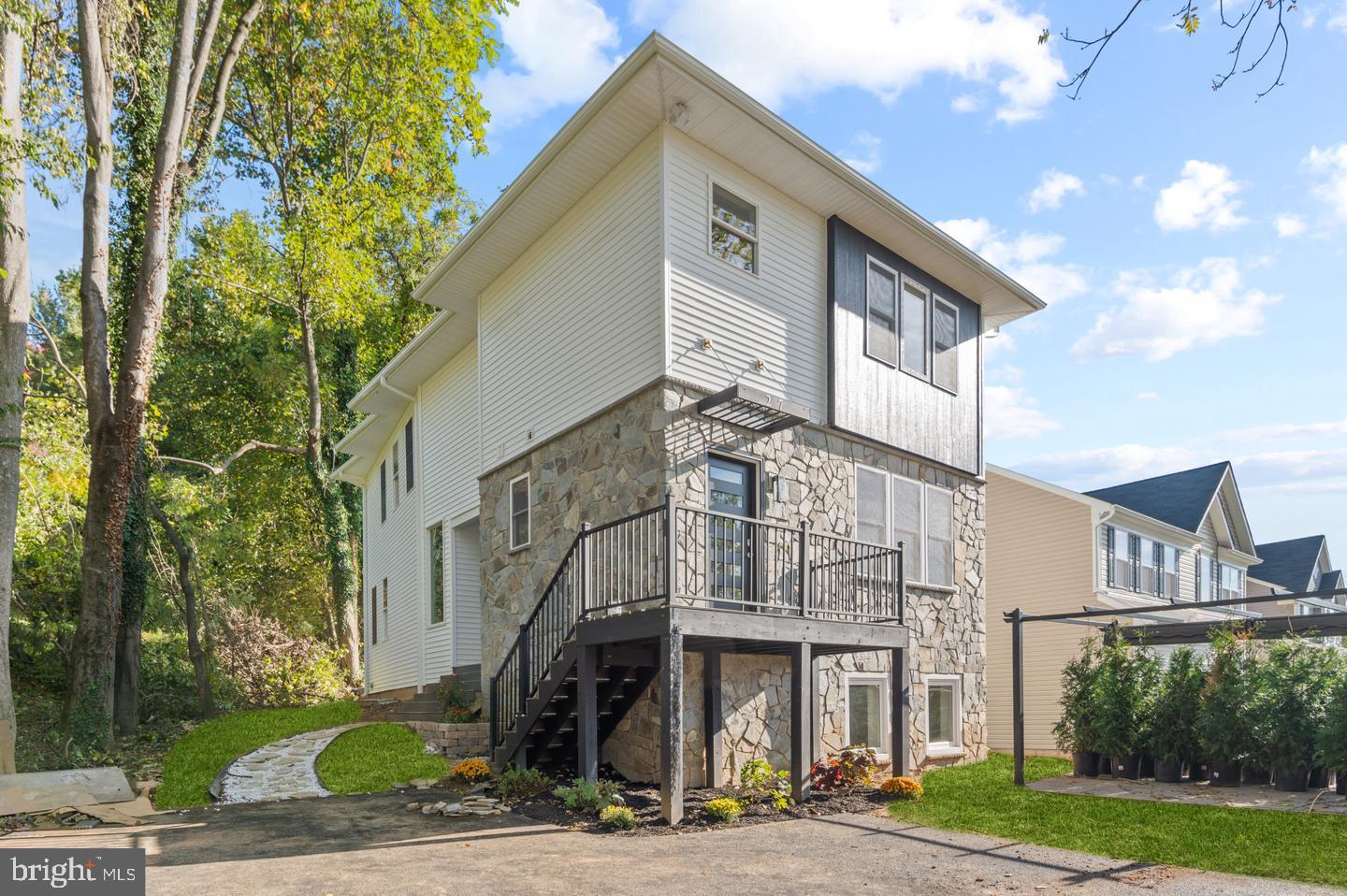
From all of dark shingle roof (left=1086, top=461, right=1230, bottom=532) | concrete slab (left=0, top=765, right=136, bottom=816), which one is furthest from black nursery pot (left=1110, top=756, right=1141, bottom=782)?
dark shingle roof (left=1086, top=461, right=1230, bottom=532)

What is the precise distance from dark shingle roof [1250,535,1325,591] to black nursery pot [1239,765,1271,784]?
81.6ft

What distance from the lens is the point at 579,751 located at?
8477 millimetres

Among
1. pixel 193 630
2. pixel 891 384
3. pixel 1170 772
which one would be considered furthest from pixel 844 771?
pixel 193 630

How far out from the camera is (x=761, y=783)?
920 cm

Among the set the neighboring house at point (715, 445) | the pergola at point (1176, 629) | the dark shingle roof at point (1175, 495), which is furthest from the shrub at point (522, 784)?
the dark shingle roof at point (1175, 495)

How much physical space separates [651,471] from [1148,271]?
22.7 feet

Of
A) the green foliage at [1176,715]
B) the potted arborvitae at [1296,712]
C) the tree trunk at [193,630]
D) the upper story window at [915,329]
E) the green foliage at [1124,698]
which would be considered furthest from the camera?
the tree trunk at [193,630]

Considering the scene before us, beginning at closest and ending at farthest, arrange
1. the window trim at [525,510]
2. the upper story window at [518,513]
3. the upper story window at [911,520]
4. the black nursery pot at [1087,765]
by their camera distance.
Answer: the black nursery pot at [1087,765] → the upper story window at [911,520] → the window trim at [525,510] → the upper story window at [518,513]

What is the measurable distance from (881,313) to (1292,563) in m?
28.0

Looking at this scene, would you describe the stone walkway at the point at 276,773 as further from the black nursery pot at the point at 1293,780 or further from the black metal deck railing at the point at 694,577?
the black nursery pot at the point at 1293,780

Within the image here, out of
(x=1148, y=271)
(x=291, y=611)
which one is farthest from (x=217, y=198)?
(x=1148, y=271)

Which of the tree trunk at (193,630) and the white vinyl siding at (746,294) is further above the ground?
the white vinyl siding at (746,294)

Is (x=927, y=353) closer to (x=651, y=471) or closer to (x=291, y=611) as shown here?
(x=651, y=471)

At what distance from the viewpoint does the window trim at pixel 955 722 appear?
11.8 metres
